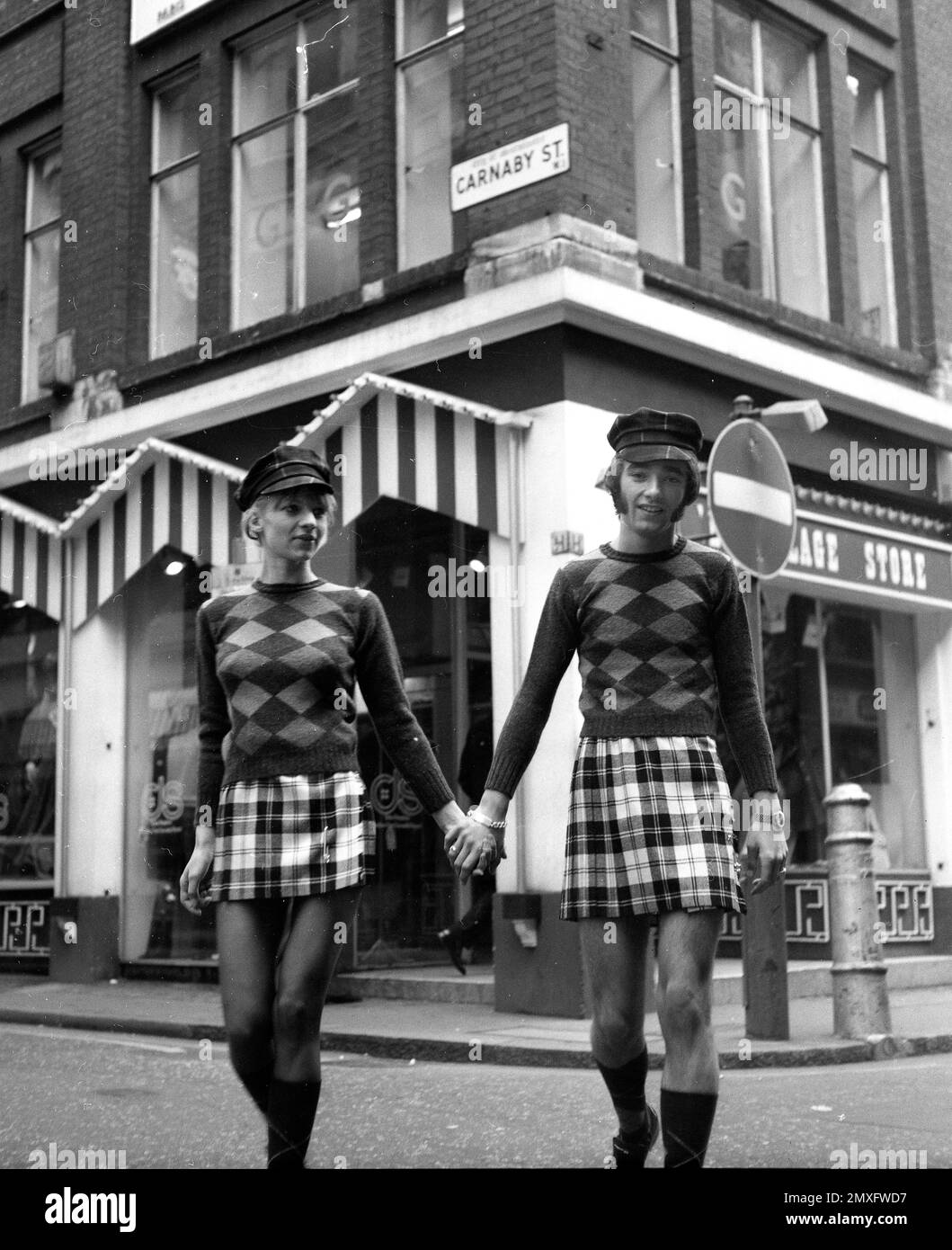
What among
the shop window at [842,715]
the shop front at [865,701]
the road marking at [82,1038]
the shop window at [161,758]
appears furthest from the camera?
the shop window at [842,715]

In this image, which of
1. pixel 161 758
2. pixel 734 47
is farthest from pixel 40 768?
pixel 734 47

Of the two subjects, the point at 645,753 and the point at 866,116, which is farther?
the point at 866,116

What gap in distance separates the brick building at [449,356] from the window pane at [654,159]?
0.10ft

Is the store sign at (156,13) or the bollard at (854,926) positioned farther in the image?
the store sign at (156,13)

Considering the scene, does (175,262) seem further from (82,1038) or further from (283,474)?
(283,474)

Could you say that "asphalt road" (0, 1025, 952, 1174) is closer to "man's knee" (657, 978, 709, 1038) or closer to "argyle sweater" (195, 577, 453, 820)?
"man's knee" (657, 978, 709, 1038)

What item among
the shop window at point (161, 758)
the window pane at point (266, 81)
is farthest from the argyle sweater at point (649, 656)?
the window pane at point (266, 81)

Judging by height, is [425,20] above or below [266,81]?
below

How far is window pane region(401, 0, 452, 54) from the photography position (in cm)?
1195

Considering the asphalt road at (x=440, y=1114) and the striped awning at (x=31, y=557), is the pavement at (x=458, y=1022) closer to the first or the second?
the asphalt road at (x=440, y=1114)

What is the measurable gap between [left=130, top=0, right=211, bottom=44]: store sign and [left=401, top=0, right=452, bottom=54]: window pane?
2077 mm

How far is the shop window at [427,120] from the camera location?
11.8 m

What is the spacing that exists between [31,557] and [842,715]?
688 centimetres

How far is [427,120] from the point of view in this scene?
12.0 meters
